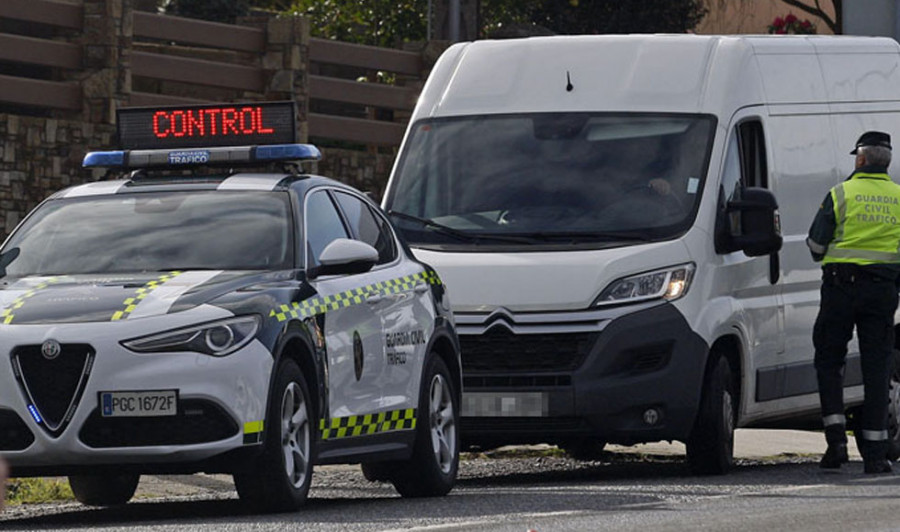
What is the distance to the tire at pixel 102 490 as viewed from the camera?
12023 millimetres

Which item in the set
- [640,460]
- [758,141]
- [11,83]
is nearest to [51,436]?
[758,141]

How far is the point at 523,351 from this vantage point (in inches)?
528

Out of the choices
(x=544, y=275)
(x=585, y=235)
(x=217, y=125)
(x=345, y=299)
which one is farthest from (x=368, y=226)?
(x=585, y=235)

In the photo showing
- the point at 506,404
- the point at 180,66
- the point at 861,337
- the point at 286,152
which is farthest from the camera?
the point at 180,66

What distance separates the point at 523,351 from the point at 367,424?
2052mm

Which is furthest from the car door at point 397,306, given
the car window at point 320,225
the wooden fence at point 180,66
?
the wooden fence at point 180,66

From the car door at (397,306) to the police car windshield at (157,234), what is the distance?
73 centimetres

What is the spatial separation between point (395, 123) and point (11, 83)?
7.79 m

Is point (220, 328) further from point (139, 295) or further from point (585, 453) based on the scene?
point (585, 453)

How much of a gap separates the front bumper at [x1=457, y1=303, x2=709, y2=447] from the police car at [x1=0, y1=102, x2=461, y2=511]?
2.27 ft

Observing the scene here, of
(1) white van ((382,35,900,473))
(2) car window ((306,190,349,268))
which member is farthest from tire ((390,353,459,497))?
(2) car window ((306,190,349,268))

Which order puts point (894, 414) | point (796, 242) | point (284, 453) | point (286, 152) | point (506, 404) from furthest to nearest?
point (894, 414) → point (796, 242) → point (506, 404) → point (286, 152) → point (284, 453)

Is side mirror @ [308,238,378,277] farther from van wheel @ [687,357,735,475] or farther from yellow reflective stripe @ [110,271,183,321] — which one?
van wheel @ [687,357,735,475]

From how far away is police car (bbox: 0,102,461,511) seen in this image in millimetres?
10164
